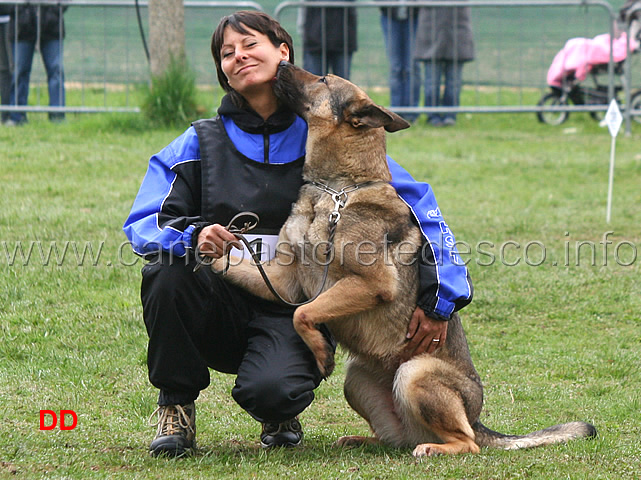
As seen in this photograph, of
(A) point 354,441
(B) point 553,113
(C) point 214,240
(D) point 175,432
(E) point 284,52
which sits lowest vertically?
(A) point 354,441

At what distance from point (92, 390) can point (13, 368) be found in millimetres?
463

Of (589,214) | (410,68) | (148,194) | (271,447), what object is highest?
(410,68)

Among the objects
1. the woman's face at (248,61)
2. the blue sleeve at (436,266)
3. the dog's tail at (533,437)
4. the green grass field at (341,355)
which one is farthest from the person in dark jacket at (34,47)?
the dog's tail at (533,437)

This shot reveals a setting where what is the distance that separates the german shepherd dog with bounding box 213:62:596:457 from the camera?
3.43 meters

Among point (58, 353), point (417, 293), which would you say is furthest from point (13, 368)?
point (417, 293)

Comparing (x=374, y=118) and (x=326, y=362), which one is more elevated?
(x=374, y=118)

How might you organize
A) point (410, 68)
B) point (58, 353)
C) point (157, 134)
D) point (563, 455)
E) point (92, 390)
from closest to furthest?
1. point (563, 455)
2. point (92, 390)
3. point (58, 353)
4. point (157, 134)
5. point (410, 68)

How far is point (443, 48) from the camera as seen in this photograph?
11.0 m

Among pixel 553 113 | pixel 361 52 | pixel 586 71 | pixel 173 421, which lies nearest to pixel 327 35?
pixel 553 113

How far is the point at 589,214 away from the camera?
762cm

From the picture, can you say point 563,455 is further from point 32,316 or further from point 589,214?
point 589,214

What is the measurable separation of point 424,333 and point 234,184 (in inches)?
37.7

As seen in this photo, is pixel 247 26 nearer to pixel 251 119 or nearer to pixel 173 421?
pixel 251 119

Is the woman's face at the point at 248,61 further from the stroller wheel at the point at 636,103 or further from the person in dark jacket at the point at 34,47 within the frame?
the stroller wheel at the point at 636,103
